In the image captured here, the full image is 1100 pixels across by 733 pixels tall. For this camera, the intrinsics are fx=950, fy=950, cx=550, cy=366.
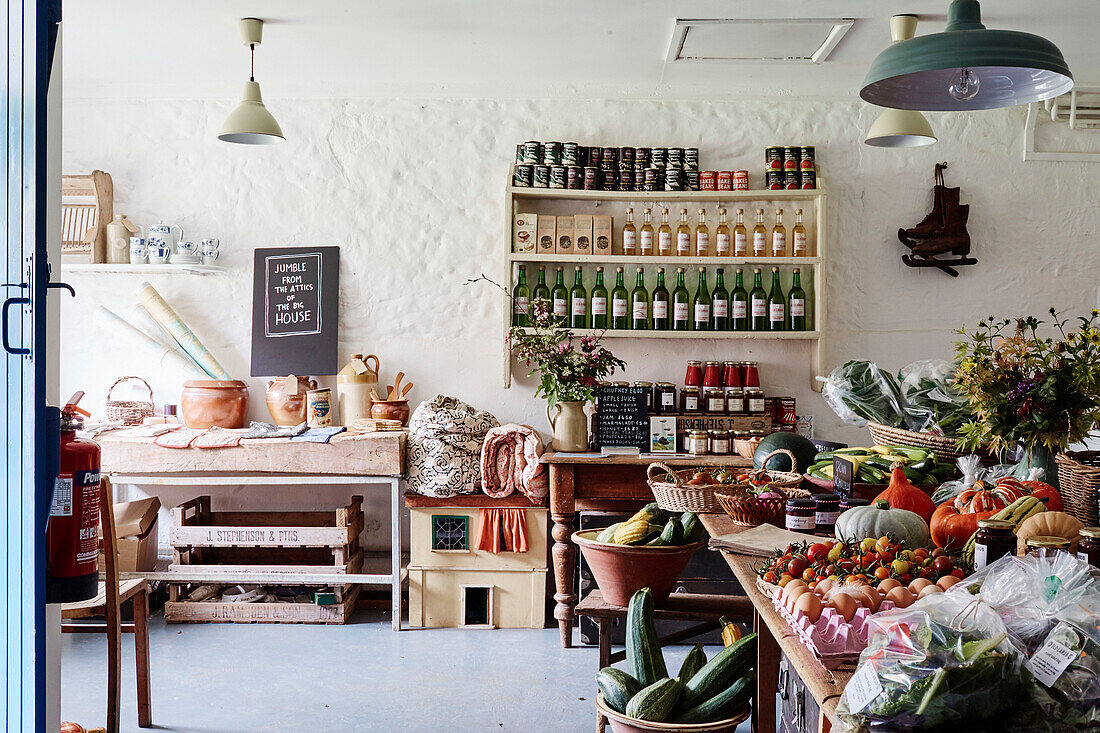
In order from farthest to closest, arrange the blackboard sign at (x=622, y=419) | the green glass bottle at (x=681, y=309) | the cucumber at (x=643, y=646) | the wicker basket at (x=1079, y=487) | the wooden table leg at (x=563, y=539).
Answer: the green glass bottle at (x=681, y=309) → the blackboard sign at (x=622, y=419) → the wooden table leg at (x=563, y=539) → the cucumber at (x=643, y=646) → the wicker basket at (x=1079, y=487)

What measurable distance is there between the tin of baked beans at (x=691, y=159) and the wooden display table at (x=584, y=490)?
5.12 ft

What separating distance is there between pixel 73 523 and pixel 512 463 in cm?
252

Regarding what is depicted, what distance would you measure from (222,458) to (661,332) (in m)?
2.20

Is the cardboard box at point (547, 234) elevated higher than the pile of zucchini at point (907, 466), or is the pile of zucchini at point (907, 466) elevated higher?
the cardboard box at point (547, 234)

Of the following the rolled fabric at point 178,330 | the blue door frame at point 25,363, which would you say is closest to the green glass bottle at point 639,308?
the rolled fabric at point 178,330

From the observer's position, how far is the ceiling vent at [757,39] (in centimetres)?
404

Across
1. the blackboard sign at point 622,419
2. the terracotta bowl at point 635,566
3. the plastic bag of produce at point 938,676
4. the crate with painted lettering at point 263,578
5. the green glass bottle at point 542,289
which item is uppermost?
the green glass bottle at point 542,289

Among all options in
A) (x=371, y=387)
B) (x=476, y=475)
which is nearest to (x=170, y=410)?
(x=371, y=387)

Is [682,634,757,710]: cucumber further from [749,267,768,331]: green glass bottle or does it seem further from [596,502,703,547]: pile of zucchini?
[749,267,768,331]: green glass bottle

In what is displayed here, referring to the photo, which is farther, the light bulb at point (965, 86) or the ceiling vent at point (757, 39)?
the ceiling vent at point (757, 39)

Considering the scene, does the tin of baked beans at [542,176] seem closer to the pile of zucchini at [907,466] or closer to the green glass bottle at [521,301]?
the green glass bottle at [521,301]

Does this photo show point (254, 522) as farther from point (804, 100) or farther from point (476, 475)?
point (804, 100)

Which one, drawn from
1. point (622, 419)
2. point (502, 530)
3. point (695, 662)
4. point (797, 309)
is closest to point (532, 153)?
point (622, 419)

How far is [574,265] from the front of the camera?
5012 millimetres
